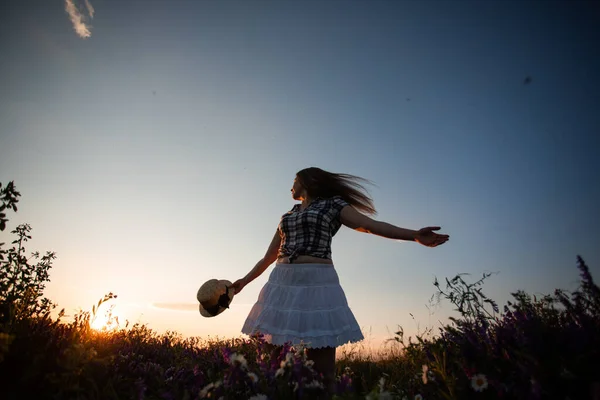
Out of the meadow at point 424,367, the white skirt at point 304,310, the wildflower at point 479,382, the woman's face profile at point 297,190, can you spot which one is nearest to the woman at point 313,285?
the white skirt at point 304,310

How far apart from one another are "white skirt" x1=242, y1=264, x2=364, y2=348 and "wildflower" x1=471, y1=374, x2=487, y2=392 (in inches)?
67.4

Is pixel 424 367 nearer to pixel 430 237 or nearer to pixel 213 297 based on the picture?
pixel 430 237

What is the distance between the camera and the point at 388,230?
11.9 feet

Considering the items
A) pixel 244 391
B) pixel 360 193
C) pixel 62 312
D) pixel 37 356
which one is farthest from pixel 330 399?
pixel 360 193

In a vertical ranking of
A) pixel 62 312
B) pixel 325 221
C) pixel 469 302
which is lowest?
pixel 62 312

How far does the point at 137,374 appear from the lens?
2607 millimetres

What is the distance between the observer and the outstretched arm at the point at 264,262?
451cm

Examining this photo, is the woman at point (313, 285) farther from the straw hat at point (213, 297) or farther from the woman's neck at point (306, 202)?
the straw hat at point (213, 297)

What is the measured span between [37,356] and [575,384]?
8.42ft

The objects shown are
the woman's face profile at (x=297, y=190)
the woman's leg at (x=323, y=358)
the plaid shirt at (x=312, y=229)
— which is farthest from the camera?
the woman's face profile at (x=297, y=190)

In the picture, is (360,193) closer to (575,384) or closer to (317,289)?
(317,289)

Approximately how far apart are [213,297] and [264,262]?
2.94 feet

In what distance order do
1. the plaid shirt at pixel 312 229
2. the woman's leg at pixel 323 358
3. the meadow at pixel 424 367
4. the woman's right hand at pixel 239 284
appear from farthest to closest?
the woman's right hand at pixel 239 284, the plaid shirt at pixel 312 229, the woman's leg at pixel 323 358, the meadow at pixel 424 367

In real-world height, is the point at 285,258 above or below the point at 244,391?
above
